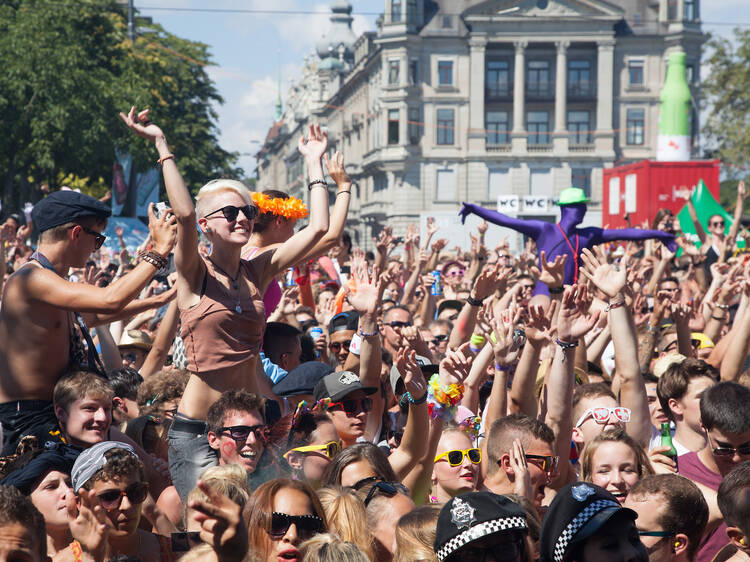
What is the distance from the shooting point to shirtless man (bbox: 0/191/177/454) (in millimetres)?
4371

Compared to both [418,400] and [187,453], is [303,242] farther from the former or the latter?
[187,453]

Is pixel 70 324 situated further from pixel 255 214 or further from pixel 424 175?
pixel 424 175

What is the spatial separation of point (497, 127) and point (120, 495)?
242 feet

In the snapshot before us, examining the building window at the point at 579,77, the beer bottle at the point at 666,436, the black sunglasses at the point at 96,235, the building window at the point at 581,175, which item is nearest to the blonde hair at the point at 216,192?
the black sunglasses at the point at 96,235

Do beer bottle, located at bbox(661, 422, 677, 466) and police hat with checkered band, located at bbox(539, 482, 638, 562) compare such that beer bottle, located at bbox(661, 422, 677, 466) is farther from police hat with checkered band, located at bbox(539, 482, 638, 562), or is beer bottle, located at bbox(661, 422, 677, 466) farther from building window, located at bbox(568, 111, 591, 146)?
building window, located at bbox(568, 111, 591, 146)

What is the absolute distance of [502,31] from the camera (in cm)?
7462

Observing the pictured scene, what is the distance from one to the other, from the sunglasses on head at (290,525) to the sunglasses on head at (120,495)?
2.14ft

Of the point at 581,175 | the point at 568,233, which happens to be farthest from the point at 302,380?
the point at 581,175

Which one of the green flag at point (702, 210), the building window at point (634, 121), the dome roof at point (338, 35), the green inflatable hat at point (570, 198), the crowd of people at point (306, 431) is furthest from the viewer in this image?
the dome roof at point (338, 35)

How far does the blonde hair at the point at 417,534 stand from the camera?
355cm

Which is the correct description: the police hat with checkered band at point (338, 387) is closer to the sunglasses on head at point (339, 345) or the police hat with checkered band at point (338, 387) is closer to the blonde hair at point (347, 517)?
the blonde hair at point (347, 517)

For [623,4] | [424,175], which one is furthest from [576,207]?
[623,4]

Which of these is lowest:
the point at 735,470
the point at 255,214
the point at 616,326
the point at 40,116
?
the point at 735,470

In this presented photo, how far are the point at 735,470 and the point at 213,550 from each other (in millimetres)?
1926
